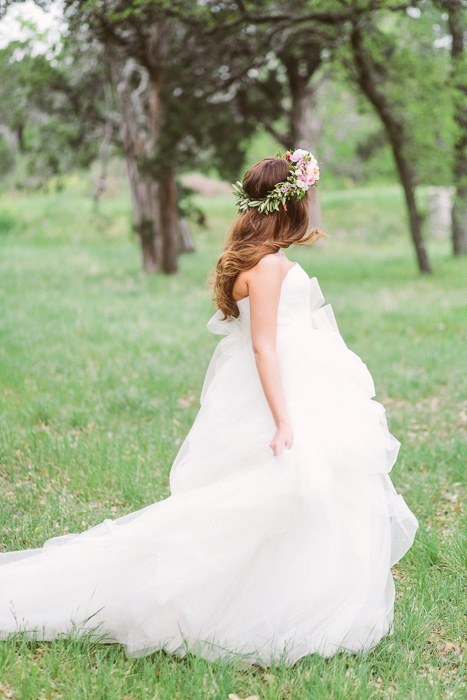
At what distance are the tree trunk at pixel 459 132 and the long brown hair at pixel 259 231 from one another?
13.4 meters

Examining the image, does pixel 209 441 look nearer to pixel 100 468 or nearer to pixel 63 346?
pixel 100 468

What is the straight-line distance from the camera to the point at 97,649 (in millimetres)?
3254

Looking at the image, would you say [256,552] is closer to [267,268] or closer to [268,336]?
[268,336]

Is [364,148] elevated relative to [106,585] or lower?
elevated

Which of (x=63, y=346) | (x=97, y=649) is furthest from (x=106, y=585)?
(x=63, y=346)

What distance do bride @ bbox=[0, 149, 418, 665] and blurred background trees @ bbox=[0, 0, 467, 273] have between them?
9.57m

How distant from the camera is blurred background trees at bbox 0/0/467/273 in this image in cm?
1366

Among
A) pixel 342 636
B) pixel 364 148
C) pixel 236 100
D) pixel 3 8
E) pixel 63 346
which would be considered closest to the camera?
pixel 342 636

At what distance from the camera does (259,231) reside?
341 cm

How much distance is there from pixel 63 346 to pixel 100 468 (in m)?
4.34

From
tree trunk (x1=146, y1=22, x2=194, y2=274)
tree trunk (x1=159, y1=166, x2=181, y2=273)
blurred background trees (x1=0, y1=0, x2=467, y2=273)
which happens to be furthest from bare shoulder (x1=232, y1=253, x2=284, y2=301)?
tree trunk (x1=159, y1=166, x2=181, y2=273)

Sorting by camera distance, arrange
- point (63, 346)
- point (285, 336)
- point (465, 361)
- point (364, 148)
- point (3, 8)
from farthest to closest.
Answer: point (364, 148), point (63, 346), point (465, 361), point (3, 8), point (285, 336)

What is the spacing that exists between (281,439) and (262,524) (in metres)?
0.42

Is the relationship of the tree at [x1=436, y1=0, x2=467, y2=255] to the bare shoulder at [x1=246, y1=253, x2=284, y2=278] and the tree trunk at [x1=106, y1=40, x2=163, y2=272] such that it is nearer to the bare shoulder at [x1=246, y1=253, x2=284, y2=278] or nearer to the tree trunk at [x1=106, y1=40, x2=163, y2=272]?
the tree trunk at [x1=106, y1=40, x2=163, y2=272]
